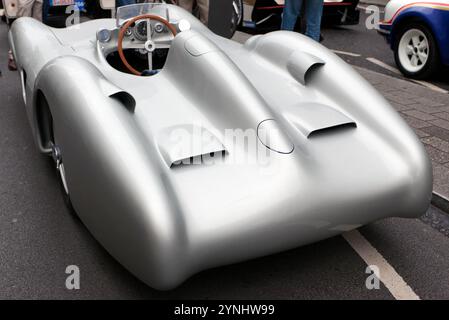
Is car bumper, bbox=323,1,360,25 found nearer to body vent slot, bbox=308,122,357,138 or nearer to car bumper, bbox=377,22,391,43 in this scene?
car bumper, bbox=377,22,391,43

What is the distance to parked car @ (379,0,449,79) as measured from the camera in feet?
17.1

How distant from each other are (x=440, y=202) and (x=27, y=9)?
14.4ft

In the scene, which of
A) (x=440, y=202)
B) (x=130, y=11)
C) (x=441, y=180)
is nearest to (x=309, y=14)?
(x=130, y=11)

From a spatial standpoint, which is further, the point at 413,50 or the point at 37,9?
the point at 413,50

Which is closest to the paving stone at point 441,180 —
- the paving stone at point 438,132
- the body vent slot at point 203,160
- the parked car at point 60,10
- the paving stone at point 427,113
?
the paving stone at point 427,113

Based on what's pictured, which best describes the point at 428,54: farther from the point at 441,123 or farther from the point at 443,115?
the point at 441,123

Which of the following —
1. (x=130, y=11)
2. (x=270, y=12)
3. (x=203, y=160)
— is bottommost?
(x=270, y=12)

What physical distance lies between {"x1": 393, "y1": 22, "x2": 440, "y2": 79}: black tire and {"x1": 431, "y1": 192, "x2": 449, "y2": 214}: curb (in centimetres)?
280

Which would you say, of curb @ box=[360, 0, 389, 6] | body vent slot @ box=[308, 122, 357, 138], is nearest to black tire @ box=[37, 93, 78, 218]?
body vent slot @ box=[308, 122, 357, 138]

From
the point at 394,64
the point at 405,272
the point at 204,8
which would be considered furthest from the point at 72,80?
the point at 394,64

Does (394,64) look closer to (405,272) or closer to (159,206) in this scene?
(405,272)

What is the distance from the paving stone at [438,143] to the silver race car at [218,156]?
1.32 m

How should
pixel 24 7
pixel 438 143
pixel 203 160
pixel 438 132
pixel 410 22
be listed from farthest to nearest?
pixel 410 22, pixel 24 7, pixel 438 132, pixel 438 143, pixel 203 160

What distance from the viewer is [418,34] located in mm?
5559
